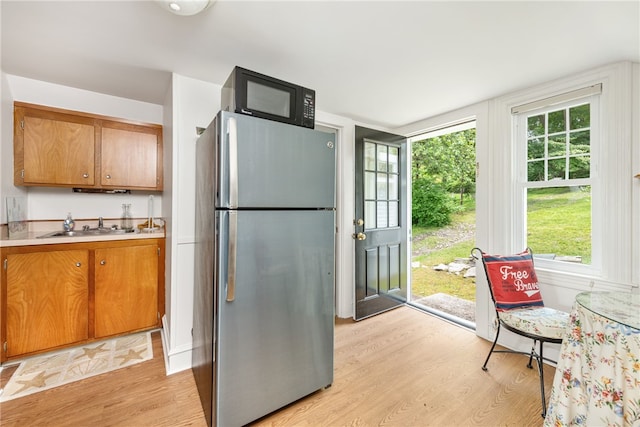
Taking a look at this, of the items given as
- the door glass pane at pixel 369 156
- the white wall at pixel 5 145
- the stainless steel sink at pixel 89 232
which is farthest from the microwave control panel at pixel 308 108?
the white wall at pixel 5 145

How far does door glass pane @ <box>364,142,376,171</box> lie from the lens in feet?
9.47

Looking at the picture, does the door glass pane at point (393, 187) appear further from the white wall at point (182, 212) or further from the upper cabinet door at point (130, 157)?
the upper cabinet door at point (130, 157)

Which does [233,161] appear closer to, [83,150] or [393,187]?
[83,150]

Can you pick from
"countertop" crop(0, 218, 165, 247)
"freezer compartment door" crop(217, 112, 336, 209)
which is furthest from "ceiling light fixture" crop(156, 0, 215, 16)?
"countertop" crop(0, 218, 165, 247)

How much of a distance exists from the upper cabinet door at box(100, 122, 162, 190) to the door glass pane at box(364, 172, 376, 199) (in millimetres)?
2200

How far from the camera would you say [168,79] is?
209cm

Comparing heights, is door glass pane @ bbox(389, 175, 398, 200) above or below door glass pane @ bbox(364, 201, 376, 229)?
above

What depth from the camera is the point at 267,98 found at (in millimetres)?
1603

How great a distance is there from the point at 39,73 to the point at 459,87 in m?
3.43

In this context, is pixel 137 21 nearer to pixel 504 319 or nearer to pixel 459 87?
pixel 459 87

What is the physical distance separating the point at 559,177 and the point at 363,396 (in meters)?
2.30

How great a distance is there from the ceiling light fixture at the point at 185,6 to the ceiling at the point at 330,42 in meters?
0.08

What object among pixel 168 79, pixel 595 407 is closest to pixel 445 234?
pixel 595 407

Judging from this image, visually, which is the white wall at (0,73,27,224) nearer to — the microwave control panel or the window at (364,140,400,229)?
the microwave control panel
